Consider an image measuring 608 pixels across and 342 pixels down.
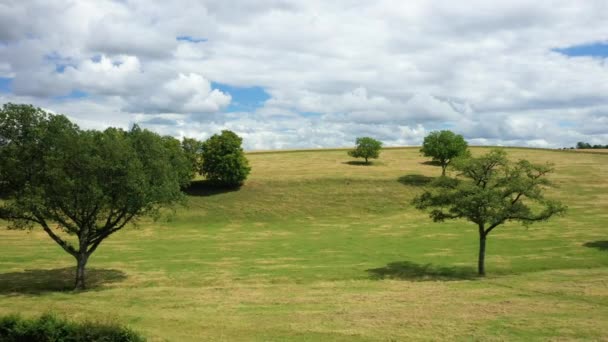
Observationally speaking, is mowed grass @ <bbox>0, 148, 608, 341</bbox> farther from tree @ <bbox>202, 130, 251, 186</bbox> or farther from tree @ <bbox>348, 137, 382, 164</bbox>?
tree @ <bbox>348, 137, 382, 164</bbox>

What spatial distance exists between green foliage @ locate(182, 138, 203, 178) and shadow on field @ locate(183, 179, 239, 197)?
9.55 feet

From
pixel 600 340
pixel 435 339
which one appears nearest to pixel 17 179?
pixel 435 339

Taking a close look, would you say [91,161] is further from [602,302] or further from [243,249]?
[602,302]

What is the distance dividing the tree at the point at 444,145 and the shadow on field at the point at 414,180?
19.0ft

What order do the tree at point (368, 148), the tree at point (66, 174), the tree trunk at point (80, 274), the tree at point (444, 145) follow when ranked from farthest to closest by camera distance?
the tree at point (368, 148) → the tree at point (444, 145) → the tree trunk at point (80, 274) → the tree at point (66, 174)

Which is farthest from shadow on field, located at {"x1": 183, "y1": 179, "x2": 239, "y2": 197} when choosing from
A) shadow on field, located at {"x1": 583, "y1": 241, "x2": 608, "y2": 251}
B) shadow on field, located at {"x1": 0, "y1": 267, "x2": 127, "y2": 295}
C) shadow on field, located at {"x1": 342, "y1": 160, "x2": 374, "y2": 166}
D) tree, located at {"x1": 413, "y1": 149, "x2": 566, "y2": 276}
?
shadow on field, located at {"x1": 583, "y1": 241, "x2": 608, "y2": 251}

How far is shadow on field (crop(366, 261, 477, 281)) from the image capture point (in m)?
41.7

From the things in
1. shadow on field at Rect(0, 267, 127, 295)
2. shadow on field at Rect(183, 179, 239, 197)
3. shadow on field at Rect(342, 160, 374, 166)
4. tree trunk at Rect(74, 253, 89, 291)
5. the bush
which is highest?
shadow on field at Rect(342, 160, 374, 166)

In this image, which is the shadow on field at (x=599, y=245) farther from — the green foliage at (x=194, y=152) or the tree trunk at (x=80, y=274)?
the green foliage at (x=194, y=152)

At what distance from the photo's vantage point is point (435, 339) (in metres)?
22.6

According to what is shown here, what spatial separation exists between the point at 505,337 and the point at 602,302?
40.2ft

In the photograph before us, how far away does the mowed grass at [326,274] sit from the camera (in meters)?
25.4

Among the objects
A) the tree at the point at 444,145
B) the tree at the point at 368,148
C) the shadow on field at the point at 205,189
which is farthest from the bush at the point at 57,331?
the tree at the point at 368,148

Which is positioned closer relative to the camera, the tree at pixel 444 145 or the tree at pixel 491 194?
the tree at pixel 491 194
